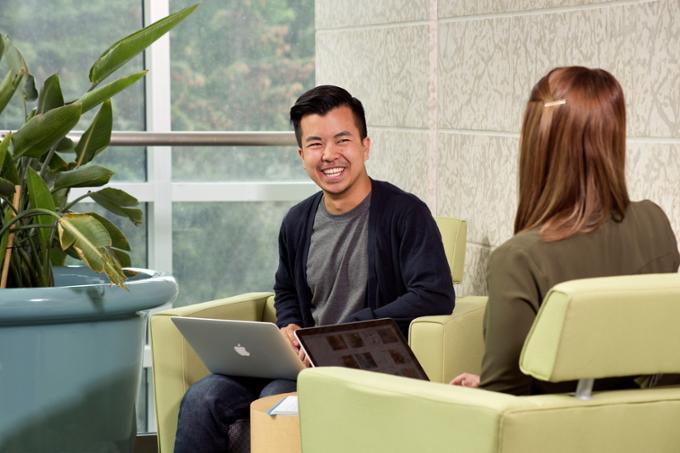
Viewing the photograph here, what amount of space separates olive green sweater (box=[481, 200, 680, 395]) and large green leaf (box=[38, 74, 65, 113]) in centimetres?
162

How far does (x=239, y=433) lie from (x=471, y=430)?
119cm

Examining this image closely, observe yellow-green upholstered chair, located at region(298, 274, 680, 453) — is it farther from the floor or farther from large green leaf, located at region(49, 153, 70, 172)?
Answer: the floor

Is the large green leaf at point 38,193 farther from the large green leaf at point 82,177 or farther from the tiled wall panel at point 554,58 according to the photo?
the tiled wall panel at point 554,58

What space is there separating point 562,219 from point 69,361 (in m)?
1.48

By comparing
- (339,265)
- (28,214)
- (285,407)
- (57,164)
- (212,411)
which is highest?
(57,164)

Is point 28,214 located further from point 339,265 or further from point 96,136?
point 339,265

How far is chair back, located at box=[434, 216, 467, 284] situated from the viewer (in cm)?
329

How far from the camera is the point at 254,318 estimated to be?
3.20 metres

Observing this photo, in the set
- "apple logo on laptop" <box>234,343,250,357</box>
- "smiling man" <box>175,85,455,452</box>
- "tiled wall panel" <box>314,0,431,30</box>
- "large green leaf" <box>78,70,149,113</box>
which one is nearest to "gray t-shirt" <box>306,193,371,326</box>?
"smiling man" <box>175,85,455,452</box>

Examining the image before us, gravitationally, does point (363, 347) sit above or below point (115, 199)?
below

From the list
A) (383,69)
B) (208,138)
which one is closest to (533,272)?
(383,69)

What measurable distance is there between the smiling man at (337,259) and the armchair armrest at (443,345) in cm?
7

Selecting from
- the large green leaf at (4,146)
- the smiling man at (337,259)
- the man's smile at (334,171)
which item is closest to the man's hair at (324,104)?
the smiling man at (337,259)

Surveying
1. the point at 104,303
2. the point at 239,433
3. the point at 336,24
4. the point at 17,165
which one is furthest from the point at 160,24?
the point at 336,24
